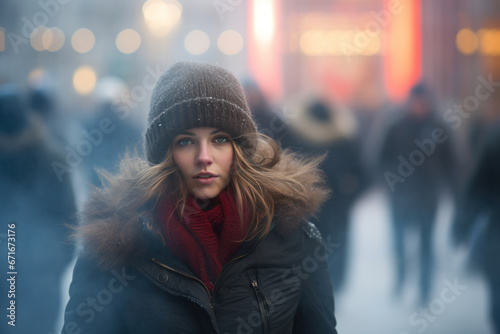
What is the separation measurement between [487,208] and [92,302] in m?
1.80

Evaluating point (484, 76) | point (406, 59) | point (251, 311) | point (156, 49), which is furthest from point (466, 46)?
point (251, 311)

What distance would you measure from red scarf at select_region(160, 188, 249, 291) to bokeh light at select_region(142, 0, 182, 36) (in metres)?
1.66

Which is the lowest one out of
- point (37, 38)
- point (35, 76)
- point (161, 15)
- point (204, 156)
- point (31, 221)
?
point (31, 221)

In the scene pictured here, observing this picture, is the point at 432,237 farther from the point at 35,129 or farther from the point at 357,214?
the point at 35,129

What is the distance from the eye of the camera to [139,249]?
1.09 m

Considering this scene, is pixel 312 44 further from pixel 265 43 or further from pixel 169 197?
pixel 169 197

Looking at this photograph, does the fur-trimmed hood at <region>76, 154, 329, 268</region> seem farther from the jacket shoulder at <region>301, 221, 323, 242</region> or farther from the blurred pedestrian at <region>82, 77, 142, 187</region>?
the blurred pedestrian at <region>82, 77, 142, 187</region>

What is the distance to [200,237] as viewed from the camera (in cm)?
112

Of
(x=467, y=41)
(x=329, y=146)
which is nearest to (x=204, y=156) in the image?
(x=329, y=146)

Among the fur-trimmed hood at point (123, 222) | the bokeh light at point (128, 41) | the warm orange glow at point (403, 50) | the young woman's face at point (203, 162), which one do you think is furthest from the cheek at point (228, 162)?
the warm orange glow at point (403, 50)

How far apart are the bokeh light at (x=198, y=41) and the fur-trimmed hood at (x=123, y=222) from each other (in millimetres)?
1353

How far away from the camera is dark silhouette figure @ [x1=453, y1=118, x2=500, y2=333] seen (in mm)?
2088

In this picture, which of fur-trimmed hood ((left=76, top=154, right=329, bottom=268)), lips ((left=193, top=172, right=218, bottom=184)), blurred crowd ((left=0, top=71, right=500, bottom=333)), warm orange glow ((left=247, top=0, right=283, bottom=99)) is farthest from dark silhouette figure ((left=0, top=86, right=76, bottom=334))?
warm orange glow ((left=247, top=0, right=283, bottom=99))

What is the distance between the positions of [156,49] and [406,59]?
1.58m
